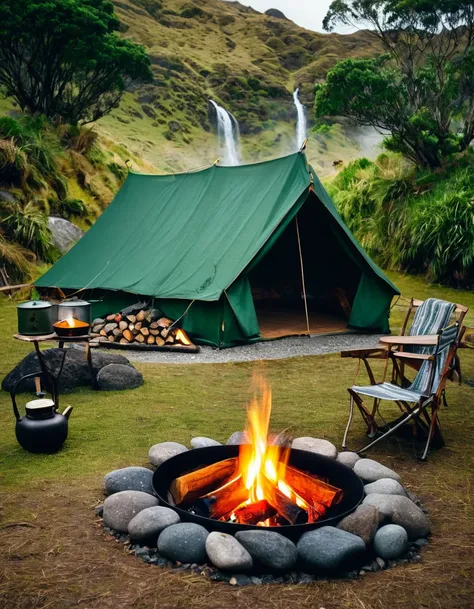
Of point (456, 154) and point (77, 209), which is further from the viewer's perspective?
A: point (456, 154)

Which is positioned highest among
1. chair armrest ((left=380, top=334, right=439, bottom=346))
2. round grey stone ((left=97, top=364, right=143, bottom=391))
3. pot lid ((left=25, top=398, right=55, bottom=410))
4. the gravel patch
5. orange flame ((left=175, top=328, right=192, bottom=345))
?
chair armrest ((left=380, top=334, right=439, bottom=346))

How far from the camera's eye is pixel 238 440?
407 cm

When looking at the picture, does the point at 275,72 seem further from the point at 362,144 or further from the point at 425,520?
the point at 425,520

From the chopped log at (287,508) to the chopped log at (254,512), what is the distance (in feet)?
0.10

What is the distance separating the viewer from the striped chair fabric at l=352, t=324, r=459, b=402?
4.17 m

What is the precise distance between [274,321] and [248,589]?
276 inches

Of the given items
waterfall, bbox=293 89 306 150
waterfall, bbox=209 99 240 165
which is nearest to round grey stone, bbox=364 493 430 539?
waterfall, bbox=209 99 240 165

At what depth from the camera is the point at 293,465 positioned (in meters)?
3.64

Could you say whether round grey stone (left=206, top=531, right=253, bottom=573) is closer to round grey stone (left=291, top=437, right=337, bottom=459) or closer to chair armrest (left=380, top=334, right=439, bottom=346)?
round grey stone (left=291, top=437, right=337, bottom=459)

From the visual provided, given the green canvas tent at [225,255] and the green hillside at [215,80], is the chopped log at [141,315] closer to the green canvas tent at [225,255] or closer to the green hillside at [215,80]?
the green canvas tent at [225,255]

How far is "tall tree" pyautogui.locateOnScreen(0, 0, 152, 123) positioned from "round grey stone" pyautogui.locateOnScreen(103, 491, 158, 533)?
15.8m

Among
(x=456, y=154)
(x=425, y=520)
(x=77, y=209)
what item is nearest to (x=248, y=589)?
(x=425, y=520)

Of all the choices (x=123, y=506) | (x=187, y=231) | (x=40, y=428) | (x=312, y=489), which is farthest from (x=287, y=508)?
(x=187, y=231)

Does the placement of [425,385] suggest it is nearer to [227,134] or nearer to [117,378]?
[117,378]
